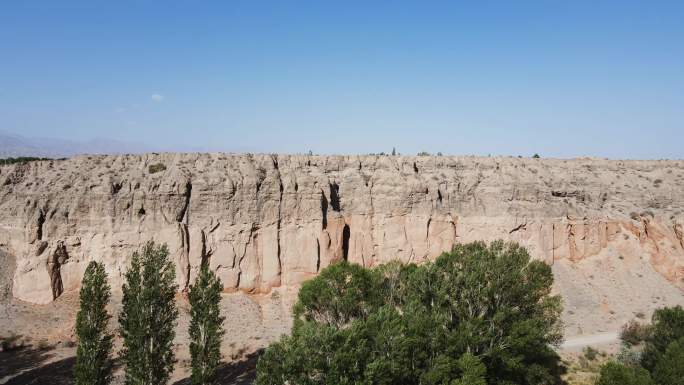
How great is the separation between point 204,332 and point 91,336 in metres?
6.24

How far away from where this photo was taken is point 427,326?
2598cm

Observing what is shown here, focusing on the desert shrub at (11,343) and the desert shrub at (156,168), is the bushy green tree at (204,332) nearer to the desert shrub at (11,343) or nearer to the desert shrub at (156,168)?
the desert shrub at (11,343)

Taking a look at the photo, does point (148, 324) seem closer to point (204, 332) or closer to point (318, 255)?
point (204, 332)

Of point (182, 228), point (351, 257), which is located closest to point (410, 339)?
point (351, 257)

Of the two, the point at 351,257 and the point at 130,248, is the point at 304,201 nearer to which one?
the point at 351,257

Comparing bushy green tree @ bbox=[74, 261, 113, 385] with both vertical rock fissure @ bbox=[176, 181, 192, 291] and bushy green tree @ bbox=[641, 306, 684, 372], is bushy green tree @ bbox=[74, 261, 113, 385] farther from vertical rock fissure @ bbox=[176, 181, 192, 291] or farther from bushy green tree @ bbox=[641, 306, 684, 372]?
bushy green tree @ bbox=[641, 306, 684, 372]

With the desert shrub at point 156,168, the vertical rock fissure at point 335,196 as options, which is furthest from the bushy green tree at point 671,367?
the desert shrub at point 156,168

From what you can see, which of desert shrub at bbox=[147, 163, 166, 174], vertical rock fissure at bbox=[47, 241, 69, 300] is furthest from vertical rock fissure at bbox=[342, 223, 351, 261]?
vertical rock fissure at bbox=[47, 241, 69, 300]

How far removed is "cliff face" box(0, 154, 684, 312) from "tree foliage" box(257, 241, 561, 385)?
1182 centimetres

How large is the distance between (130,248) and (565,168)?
47.9 m

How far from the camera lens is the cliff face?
40312 mm

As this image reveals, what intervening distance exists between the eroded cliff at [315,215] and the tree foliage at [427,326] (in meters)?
11.8

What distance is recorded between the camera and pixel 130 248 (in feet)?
132

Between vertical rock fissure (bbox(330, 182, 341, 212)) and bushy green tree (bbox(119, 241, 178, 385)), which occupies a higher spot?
vertical rock fissure (bbox(330, 182, 341, 212))
